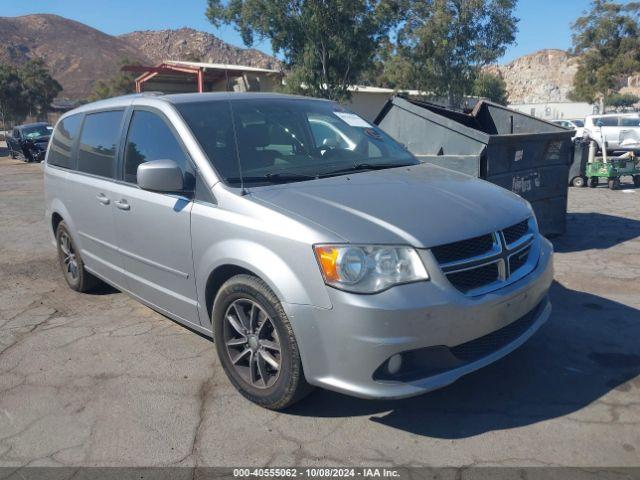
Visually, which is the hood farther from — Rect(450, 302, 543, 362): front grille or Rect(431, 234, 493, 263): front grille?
Rect(450, 302, 543, 362): front grille

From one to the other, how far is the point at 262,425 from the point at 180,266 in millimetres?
1181

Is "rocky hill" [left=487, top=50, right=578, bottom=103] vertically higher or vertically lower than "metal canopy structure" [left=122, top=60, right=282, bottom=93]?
higher

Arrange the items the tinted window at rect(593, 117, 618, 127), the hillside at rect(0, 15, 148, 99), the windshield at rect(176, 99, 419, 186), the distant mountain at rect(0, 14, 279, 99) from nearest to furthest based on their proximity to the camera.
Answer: the windshield at rect(176, 99, 419, 186) → the tinted window at rect(593, 117, 618, 127) → the distant mountain at rect(0, 14, 279, 99) → the hillside at rect(0, 15, 148, 99)

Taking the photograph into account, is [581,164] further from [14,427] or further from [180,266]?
[14,427]

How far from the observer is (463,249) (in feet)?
10.2

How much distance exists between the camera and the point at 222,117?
13.3 feet

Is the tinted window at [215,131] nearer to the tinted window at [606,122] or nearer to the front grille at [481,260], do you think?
the front grille at [481,260]

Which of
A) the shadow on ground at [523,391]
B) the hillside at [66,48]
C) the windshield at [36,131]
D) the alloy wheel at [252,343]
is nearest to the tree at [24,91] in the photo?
the windshield at [36,131]

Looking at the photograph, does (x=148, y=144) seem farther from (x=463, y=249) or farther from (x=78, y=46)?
(x=78, y=46)

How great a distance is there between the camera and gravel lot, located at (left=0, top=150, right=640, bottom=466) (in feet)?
9.93

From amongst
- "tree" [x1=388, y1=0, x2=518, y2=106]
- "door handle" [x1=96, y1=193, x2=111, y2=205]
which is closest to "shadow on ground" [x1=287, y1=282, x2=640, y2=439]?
"door handle" [x1=96, y1=193, x2=111, y2=205]

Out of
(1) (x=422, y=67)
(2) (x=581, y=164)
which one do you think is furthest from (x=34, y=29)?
(2) (x=581, y=164)

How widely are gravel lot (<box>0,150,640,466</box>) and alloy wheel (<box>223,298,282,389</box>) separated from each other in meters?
0.22

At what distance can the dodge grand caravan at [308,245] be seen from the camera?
2916mm
